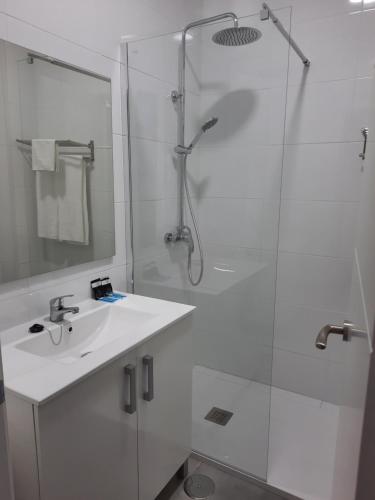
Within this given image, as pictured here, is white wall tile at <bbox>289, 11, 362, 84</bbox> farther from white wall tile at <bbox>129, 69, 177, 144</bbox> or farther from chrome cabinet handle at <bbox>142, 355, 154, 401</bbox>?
chrome cabinet handle at <bbox>142, 355, 154, 401</bbox>

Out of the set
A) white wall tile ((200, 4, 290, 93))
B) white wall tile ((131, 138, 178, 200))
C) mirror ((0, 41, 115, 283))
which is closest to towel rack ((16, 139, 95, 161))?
mirror ((0, 41, 115, 283))

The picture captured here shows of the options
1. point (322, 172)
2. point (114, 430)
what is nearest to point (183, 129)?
point (322, 172)

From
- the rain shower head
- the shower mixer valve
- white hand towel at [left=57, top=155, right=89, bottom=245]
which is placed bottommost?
the shower mixer valve

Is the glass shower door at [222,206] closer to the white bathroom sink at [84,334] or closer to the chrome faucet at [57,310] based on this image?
the white bathroom sink at [84,334]

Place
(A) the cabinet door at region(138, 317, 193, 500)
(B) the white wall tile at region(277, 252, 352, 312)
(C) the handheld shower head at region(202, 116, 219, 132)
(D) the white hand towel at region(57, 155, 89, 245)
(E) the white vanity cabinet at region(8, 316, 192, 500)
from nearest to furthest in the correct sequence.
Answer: (E) the white vanity cabinet at region(8, 316, 192, 500) < (A) the cabinet door at region(138, 317, 193, 500) < (D) the white hand towel at region(57, 155, 89, 245) < (C) the handheld shower head at region(202, 116, 219, 132) < (B) the white wall tile at region(277, 252, 352, 312)

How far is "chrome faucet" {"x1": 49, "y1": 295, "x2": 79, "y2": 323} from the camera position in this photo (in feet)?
4.76

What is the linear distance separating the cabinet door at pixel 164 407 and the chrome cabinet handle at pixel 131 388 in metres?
0.06

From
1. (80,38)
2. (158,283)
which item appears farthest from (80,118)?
(158,283)

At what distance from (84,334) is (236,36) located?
163 centimetres

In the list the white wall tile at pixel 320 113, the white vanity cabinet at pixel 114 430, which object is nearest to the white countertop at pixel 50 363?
the white vanity cabinet at pixel 114 430

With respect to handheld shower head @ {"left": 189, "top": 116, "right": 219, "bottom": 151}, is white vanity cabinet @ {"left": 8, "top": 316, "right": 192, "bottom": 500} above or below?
below

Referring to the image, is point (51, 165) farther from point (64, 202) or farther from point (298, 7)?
point (298, 7)

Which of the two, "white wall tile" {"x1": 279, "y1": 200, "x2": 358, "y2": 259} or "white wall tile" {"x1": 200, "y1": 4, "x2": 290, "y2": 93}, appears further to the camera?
"white wall tile" {"x1": 279, "y1": 200, "x2": 358, "y2": 259}

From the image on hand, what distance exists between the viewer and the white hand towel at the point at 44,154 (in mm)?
1399
